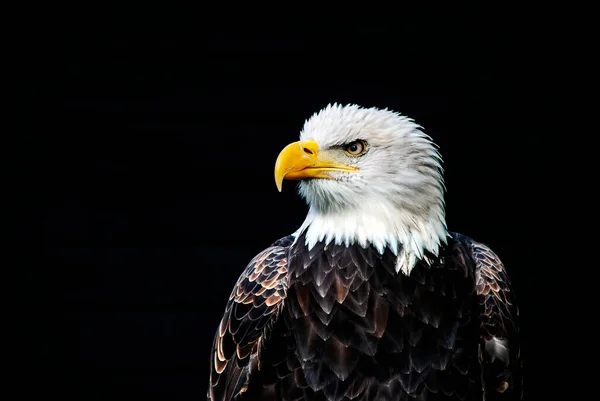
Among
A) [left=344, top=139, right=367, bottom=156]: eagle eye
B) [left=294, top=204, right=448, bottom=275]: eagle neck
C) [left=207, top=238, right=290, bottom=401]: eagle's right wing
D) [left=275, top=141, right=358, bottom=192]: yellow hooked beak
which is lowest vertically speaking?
[left=207, top=238, right=290, bottom=401]: eagle's right wing

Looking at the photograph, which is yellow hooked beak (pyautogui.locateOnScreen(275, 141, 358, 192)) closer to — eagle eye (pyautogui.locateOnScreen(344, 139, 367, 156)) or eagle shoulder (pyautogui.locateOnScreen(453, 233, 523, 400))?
eagle eye (pyautogui.locateOnScreen(344, 139, 367, 156))

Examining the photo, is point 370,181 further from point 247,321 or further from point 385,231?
point 247,321

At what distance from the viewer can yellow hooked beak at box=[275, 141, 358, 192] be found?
256 cm

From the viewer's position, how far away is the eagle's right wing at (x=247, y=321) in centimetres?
274

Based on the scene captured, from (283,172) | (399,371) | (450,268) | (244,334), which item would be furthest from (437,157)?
(244,334)

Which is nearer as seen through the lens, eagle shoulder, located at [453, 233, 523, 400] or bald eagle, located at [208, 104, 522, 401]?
bald eagle, located at [208, 104, 522, 401]

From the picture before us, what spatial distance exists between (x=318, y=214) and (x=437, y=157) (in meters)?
0.51

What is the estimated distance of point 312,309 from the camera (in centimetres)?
262

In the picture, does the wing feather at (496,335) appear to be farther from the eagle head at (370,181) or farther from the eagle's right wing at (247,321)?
the eagle's right wing at (247,321)

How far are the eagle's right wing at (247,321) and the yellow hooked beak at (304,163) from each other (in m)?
0.45

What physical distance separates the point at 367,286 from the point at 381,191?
353 mm

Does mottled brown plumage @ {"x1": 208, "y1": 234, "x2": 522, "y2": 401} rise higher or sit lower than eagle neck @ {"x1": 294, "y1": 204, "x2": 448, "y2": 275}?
lower

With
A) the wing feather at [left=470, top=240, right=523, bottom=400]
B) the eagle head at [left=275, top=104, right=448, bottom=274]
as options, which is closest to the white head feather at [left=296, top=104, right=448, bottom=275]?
the eagle head at [left=275, top=104, right=448, bottom=274]

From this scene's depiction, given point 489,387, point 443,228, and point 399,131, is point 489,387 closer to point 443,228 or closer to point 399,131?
point 443,228
